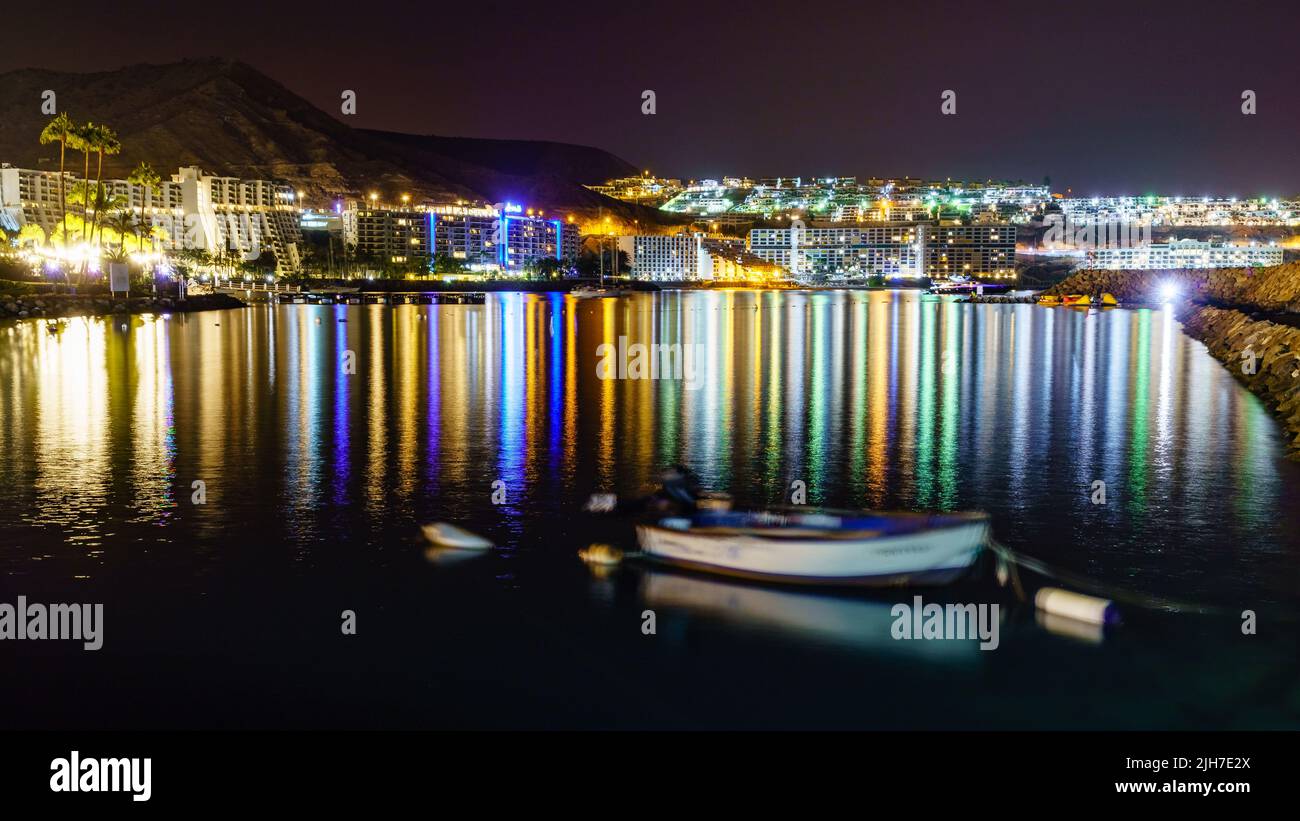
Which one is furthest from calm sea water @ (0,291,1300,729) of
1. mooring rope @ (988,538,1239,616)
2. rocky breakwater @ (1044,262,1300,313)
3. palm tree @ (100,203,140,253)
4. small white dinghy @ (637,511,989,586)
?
palm tree @ (100,203,140,253)

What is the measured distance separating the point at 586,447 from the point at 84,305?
5947 cm

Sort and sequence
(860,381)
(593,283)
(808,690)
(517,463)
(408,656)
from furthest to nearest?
(593,283) → (860,381) → (517,463) → (408,656) → (808,690)

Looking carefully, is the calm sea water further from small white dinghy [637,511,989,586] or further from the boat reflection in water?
small white dinghy [637,511,989,586]

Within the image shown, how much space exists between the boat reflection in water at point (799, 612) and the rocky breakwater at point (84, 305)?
61528 millimetres

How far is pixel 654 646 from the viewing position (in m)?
12.2

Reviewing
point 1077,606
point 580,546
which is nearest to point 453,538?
point 580,546

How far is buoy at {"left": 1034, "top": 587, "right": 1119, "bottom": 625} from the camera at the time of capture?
42.2 ft

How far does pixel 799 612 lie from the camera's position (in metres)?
13.0

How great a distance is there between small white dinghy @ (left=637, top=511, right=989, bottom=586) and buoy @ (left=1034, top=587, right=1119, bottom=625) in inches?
39.8

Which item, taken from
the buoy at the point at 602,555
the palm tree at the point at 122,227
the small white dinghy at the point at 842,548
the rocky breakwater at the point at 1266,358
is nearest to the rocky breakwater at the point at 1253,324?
the rocky breakwater at the point at 1266,358
